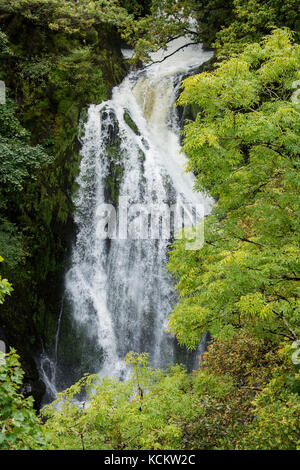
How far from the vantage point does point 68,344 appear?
12125mm

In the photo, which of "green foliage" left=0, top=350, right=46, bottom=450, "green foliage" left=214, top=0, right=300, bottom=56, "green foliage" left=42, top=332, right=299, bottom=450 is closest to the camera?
"green foliage" left=0, top=350, right=46, bottom=450

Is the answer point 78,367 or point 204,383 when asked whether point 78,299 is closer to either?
point 78,367

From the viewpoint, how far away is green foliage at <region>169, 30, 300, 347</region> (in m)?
5.27

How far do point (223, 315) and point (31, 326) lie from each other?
850 cm

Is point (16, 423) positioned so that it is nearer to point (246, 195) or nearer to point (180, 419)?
point (180, 419)

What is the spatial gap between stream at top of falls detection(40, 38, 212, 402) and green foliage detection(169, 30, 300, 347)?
5047mm

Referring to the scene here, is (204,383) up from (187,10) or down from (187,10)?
down

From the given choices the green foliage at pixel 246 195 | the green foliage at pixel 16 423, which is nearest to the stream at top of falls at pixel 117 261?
the green foliage at pixel 246 195

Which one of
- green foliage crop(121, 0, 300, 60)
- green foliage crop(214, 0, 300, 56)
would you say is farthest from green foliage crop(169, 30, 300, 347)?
green foliage crop(214, 0, 300, 56)

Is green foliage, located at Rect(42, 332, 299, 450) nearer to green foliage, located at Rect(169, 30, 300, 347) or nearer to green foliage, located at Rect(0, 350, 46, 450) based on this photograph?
green foliage, located at Rect(0, 350, 46, 450)

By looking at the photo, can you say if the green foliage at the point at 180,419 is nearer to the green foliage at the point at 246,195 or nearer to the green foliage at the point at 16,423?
the green foliage at the point at 16,423

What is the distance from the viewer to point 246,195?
657 cm
